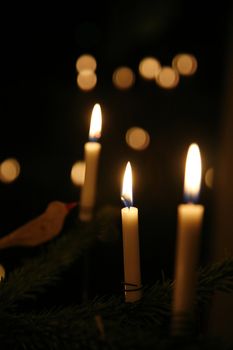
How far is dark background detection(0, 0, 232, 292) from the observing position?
112 centimetres

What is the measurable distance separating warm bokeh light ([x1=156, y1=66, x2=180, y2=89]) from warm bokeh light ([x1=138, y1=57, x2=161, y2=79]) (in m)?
0.01

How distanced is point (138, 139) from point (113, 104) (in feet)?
0.38

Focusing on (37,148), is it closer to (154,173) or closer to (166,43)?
(154,173)

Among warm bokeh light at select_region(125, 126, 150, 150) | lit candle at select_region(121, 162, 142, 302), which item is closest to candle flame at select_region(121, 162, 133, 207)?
lit candle at select_region(121, 162, 142, 302)

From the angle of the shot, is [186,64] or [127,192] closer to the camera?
[127,192]

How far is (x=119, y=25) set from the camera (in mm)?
1141

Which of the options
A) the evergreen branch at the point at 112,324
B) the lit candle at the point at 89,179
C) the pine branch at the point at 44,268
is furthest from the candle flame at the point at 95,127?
the evergreen branch at the point at 112,324

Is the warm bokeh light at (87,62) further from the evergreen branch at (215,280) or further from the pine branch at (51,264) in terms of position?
the evergreen branch at (215,280)

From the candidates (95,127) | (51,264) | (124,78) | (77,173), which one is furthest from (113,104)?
(51,264)

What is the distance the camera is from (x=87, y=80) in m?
1.15

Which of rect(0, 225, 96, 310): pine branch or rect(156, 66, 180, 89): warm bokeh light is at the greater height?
rect(156, 66, 180, 89): warm bokeh light

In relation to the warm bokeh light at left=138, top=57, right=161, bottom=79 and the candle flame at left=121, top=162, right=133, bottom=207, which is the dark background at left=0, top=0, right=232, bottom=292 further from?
the candle flame at left=121, top=162, right=133, bottom=207

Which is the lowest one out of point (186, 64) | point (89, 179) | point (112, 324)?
point (112, 324)

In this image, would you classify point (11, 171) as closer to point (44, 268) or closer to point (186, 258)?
point (44, 268)
